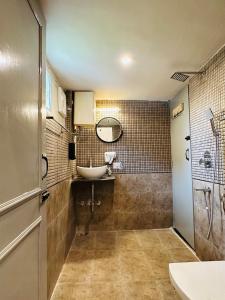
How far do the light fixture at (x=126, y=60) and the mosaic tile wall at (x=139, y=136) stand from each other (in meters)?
1.51

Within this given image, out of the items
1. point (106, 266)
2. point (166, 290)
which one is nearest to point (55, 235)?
point (106, 266)

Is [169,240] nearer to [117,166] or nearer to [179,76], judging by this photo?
[117,166]

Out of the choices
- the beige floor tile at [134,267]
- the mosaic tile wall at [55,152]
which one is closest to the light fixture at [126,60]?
the mosaic tile wall at [55,152]

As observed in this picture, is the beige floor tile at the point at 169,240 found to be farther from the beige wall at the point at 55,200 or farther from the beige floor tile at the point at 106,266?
the beige wall at the point at 55,200

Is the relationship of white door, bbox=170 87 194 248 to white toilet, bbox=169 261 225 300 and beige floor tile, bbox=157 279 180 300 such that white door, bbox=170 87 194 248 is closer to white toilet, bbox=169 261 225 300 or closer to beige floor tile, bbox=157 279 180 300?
beige floor tile, bbox=157 279 180 300

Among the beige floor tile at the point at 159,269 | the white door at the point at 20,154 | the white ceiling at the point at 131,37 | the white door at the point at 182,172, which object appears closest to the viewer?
the white door at the point at 20,154

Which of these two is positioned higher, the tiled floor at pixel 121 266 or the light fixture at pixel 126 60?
the light fixture at pixel 126 60

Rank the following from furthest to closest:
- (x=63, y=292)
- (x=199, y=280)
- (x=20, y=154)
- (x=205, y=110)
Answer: (x=205, y=110) → (x=63, y=292) → (x=199, y=280) → (x=20, y=154)

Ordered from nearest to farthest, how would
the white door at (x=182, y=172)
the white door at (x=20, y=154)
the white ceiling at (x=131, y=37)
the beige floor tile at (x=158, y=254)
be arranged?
the white door at (x=20, y=154)
the white ceiling at (x=131, y=37)
the beige floor tile at (x=158, y=254)
the white door at (x=182, y=172)

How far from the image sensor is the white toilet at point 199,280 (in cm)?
105

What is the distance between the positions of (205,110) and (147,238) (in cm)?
208

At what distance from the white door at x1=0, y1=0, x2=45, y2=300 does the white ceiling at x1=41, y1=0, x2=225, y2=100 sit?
457mm

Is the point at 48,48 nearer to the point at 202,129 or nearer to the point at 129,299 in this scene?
the point at 202,129

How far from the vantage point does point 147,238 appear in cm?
341
